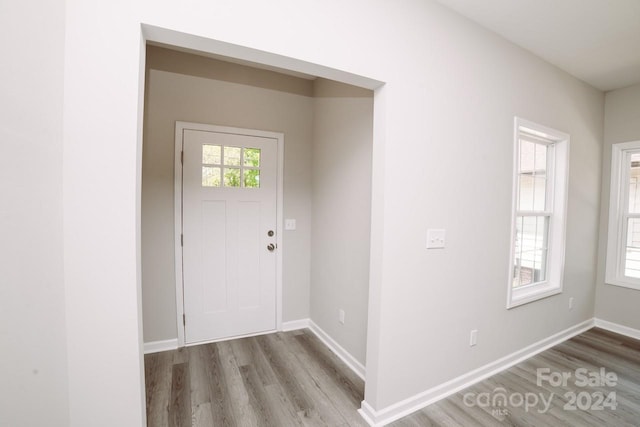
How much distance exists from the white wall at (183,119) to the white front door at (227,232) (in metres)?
0.13

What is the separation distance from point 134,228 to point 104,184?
199 mm

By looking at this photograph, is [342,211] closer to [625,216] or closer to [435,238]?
[435,238]

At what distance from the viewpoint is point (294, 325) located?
120 inches

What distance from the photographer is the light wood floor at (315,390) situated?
1.78m

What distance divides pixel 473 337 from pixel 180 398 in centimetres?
222

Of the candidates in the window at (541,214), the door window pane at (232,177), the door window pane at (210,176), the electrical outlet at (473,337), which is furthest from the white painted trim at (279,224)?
the window at (541,214)

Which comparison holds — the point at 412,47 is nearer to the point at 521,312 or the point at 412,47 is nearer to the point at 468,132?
the point at 468,132

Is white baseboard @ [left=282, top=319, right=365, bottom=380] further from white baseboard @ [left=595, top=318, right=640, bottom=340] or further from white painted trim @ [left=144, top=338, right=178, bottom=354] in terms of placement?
white baseboard @ [left=595, top=318, right=640, bottom=340]

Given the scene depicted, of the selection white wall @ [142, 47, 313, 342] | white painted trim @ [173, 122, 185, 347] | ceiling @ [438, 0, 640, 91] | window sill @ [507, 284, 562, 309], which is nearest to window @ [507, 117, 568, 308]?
window sill @ [507, 284, 562, 309]

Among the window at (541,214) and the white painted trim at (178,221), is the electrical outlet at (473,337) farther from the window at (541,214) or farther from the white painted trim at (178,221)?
the white painted trim at (178,221)

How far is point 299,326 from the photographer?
3061mm

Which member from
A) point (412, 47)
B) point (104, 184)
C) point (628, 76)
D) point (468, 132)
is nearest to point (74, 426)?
point (104, 184)

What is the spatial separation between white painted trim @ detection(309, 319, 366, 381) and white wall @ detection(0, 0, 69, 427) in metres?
1.83

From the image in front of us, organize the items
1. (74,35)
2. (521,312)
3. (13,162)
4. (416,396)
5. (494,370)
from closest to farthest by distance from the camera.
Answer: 1. (13,162)
2. (74,35)
3. (416,396)
4. (494,370)
5. (521,312)
